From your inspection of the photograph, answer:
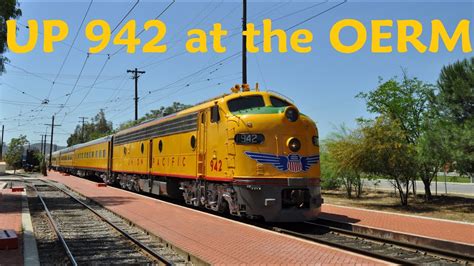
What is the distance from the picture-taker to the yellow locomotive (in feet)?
38.8

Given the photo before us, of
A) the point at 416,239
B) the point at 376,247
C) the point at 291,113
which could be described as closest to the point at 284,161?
the point at 291,113

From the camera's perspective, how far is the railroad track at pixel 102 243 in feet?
28.4

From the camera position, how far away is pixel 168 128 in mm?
17438

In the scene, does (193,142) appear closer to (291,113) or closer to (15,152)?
(291,113)

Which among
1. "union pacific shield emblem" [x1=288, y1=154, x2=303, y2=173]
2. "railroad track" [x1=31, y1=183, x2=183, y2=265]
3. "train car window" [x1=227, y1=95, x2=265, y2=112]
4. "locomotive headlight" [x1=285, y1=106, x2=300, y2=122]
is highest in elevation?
"train car window" [x1=227, y1=95, x2=265, y2=112]

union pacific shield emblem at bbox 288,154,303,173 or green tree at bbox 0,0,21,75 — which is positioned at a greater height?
green tree at bbox 0,0,21,75

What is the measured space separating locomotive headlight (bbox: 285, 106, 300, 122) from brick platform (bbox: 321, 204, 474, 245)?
3479 mm

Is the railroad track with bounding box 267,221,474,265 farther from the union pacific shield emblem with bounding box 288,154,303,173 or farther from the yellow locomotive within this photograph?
the union pacific shield emblem with bounding box 288,154,303,173

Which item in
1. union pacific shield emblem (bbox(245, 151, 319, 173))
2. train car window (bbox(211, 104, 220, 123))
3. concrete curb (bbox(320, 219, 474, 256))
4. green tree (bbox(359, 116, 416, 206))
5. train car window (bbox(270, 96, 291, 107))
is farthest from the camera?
green tree (bbox(359, 116, 416, 206))

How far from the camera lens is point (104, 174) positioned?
106 ft

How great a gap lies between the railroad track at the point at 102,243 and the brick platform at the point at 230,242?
0.48 metres

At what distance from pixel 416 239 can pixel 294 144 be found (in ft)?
12.5

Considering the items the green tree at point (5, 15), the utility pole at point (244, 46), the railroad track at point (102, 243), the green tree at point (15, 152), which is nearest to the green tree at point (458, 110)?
the utility pole at point (244, 46)

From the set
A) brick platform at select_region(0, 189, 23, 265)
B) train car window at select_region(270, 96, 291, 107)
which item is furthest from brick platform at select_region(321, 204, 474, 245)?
brick platform at select_region(0, 189, 23, 265)
